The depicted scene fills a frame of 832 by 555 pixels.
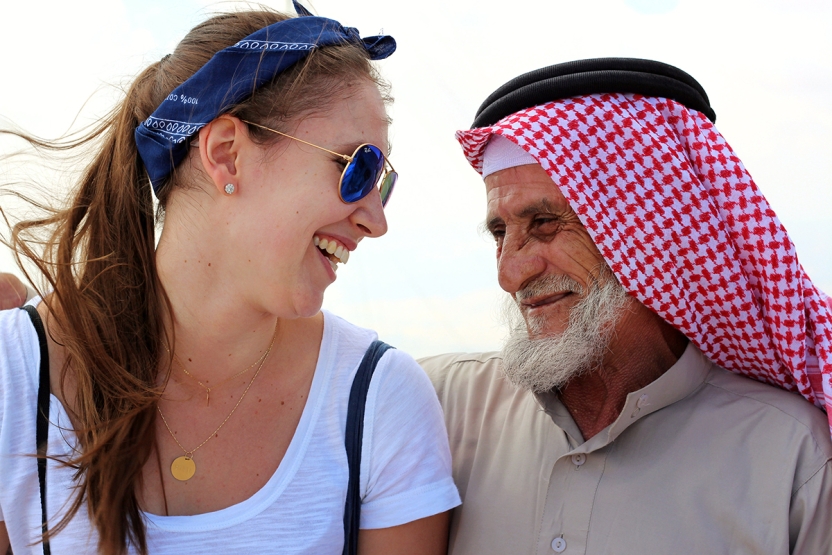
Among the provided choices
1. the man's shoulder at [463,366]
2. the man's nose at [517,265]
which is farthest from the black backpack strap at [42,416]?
the man's nose at [517,265]

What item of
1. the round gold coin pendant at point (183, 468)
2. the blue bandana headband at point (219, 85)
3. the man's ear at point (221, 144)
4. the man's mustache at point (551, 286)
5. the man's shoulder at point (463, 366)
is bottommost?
the man's shoulder at point (463, 366)

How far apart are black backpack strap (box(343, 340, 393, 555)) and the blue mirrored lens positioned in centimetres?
57

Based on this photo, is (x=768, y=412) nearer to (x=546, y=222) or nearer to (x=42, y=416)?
(x=546, y=222)

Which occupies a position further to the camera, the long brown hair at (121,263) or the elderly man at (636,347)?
the elderly man at (636,347)

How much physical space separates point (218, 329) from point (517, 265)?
3.56ft

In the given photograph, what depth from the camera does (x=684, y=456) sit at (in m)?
2.27

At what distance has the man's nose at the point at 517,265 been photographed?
8.66 feet

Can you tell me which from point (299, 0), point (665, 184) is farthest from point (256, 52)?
point (665, 184)

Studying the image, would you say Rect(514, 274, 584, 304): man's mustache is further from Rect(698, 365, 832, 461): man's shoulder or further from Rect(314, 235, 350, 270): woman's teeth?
Rect(314, 235, 350, 270): woman's teeth

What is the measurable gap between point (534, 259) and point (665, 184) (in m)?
0.51

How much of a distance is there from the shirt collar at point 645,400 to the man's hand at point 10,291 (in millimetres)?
1989

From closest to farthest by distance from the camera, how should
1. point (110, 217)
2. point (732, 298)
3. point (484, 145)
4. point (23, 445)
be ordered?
point (23, 445)
point (110, 217)
point (732, 298)
point (484, 145)

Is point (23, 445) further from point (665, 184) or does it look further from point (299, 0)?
point (665, 184)

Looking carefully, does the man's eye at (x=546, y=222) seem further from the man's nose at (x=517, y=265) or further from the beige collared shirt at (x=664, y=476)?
the beige collared shirt at (x=664, y=476)
